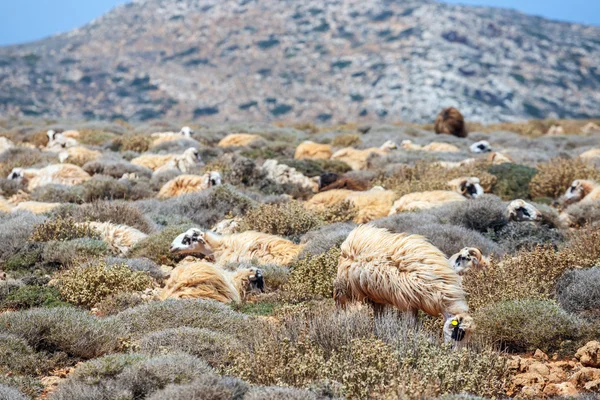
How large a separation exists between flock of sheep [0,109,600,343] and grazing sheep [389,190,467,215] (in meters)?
0.02

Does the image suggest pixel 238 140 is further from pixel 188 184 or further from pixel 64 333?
pixel 64 333

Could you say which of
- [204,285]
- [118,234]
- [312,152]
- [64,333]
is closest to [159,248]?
[118,234]

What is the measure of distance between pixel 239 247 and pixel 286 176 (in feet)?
22.7

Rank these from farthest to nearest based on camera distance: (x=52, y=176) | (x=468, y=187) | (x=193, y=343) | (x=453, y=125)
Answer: (x=453, y=125) < (x=52, y=176) < (x=468, y=187) < (x=193, y=343)

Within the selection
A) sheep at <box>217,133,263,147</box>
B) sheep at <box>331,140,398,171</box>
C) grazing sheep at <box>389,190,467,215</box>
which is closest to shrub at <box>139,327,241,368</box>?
grazing sheep at <box>389,190,467,215</box>

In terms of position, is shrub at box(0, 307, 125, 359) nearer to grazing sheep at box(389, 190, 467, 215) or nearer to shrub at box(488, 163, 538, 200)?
grazing sheep at box(389, 190, 467, 215)

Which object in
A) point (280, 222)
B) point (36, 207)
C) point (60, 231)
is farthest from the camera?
point (36, 207)

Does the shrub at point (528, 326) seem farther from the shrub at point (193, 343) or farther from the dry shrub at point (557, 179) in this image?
the dry shrub at point (557, 179)

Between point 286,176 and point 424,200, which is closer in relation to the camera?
point 424,200

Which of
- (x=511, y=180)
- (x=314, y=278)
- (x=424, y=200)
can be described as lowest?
(x=511, y=180)

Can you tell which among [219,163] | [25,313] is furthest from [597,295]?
[219,163]

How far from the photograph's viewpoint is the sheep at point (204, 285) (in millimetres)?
8844

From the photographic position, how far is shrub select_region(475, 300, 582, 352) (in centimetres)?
708

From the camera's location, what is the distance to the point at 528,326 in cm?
714
